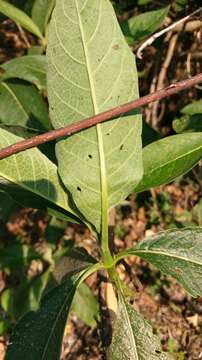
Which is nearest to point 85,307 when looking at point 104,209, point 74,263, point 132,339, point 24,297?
point 24,297

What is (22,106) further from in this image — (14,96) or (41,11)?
(41,11)

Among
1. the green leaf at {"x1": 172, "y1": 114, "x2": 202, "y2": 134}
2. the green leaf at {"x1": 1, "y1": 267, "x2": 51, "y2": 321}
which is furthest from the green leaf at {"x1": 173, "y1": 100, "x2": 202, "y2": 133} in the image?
the green leaf at {"x1": 1, "y1": 267, "x2": 51, "y2": 321}

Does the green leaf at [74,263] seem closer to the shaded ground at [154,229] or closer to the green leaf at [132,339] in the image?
the green leaf at [132,339]

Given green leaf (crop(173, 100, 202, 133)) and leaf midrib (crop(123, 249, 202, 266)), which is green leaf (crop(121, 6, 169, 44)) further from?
leaf midrib (crop(123, 249, 202, 266))

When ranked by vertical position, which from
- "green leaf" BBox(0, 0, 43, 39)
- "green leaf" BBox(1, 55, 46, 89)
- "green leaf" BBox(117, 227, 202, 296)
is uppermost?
"green leaf" BBox(0, 0, 43, 39)

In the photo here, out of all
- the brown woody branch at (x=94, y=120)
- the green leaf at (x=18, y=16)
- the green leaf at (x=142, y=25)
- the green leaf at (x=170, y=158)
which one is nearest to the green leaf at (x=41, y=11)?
the green leaf at (x=18, y=16)

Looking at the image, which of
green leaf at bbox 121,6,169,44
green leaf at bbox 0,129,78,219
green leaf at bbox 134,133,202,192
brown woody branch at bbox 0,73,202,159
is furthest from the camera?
green leaf at bbox 121,6,169,44

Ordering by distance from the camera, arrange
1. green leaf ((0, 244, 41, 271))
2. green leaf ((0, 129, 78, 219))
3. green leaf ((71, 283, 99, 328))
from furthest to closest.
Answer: green leaf ((0, 244, 41, 271)), green leaf ((71, 283, 99, 328)), green leaf ((0, 129, 78, 219))
